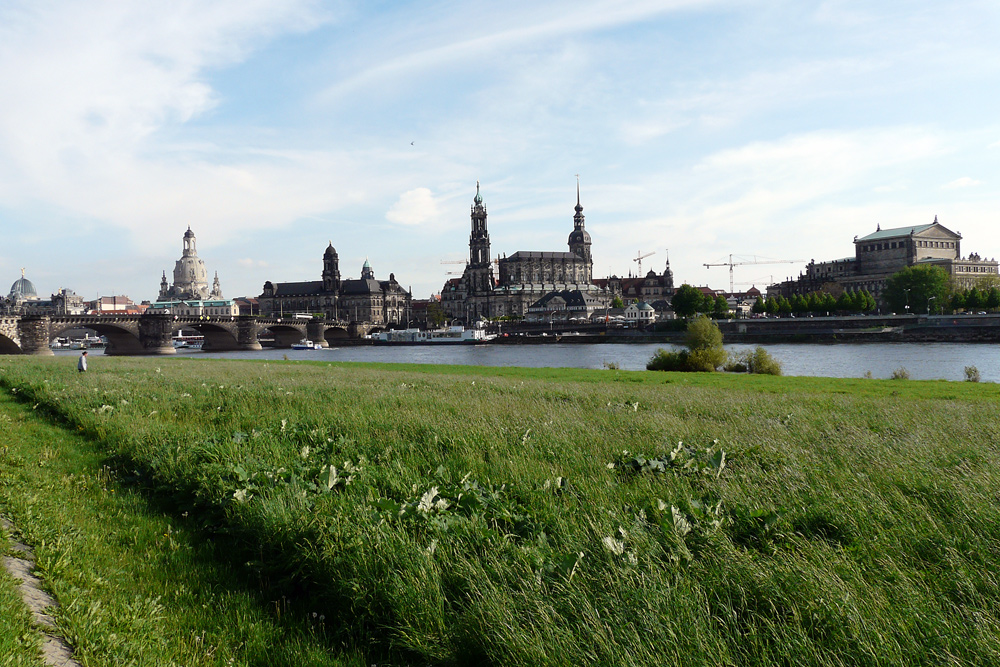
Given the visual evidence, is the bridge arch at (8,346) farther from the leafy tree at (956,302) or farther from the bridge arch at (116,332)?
the leafy tree at (956,302)

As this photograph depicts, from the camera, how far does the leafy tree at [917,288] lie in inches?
4387

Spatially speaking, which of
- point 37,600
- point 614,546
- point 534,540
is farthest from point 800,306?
A: point 37,600

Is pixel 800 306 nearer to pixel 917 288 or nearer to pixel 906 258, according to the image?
pixel 917 288

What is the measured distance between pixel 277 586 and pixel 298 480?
6.47ft

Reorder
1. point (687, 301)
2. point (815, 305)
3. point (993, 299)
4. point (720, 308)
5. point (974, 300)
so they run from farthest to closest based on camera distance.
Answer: point (720, 308)
point (687, 301)
point (815, 305)
point (974, 300)
point (993, 299)

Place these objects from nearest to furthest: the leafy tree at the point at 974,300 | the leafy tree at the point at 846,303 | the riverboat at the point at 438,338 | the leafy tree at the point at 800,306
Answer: the leafy tree at the point at 974,300
the riverboat at the point at 438,338
the leafy tree at the point at 846,303
the leafy tree at the point at 800,306

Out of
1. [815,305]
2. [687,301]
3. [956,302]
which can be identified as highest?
[687,301]

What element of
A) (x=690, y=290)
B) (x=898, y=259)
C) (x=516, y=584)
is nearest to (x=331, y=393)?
(x=516, y=584)

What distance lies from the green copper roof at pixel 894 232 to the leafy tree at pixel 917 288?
4472cm

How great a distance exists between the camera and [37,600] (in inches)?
204

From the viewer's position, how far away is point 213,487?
310 inches

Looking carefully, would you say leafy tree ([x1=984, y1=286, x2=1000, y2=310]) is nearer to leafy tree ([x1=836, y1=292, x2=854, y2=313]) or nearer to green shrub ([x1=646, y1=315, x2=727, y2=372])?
leafy tree ([x1=836, y1=292, x2=854, y2=313])

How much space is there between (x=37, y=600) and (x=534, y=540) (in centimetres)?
392

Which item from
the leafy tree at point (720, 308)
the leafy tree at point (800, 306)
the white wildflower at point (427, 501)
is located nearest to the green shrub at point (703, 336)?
the white wildflower at point (427, 501)
